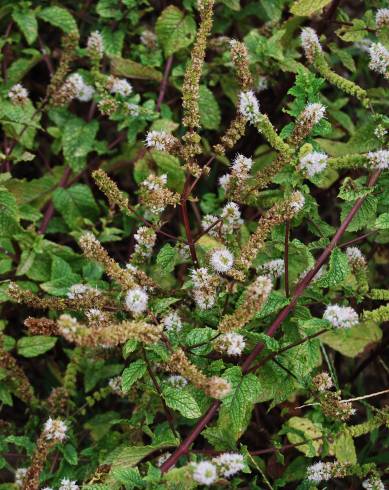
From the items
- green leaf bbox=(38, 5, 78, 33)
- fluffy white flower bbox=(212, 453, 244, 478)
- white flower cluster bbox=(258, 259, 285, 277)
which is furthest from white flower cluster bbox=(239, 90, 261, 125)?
green leaf bbox=(38, 5, 78, 33)

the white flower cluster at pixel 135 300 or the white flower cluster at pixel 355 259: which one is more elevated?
the white flower cluster at pixel 135 300

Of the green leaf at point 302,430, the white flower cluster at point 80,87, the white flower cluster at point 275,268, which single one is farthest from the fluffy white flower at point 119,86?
the green leaf at point 302,430

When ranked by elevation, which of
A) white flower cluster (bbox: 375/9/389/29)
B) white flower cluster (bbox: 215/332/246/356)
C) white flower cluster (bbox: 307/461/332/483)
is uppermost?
white flower cluster (bbox: 375/9/389/29)

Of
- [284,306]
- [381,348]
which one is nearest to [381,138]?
[284,306]

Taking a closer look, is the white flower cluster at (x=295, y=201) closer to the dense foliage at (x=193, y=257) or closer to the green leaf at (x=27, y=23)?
the dense foliage at (x=193, y=257)

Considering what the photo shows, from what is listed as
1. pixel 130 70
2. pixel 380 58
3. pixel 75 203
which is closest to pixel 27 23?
pixel 130 70

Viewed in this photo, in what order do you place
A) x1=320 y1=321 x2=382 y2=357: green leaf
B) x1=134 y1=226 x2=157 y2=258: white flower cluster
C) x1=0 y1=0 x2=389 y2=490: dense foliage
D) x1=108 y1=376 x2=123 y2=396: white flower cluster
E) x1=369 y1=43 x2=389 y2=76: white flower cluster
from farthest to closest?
x1=320 y1=321 x2=382 y2=357: green leaf, x1=108 y1=376 x2=123 y2=396: white flower cluster, x1=369 y1=43 x2=389 y2=76: white flower cluster, x1=134 y1=226 x2=157 y2=258: white flower cluster, x1=0 y1=0 x2=389 y2=490: dense foliage

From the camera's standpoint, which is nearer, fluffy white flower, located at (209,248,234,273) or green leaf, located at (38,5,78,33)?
fluffy white flower, located at (209,248,234,273)

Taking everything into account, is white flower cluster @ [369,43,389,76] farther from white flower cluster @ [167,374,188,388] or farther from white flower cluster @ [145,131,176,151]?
white flower cluster @ [167,374,188,388]
